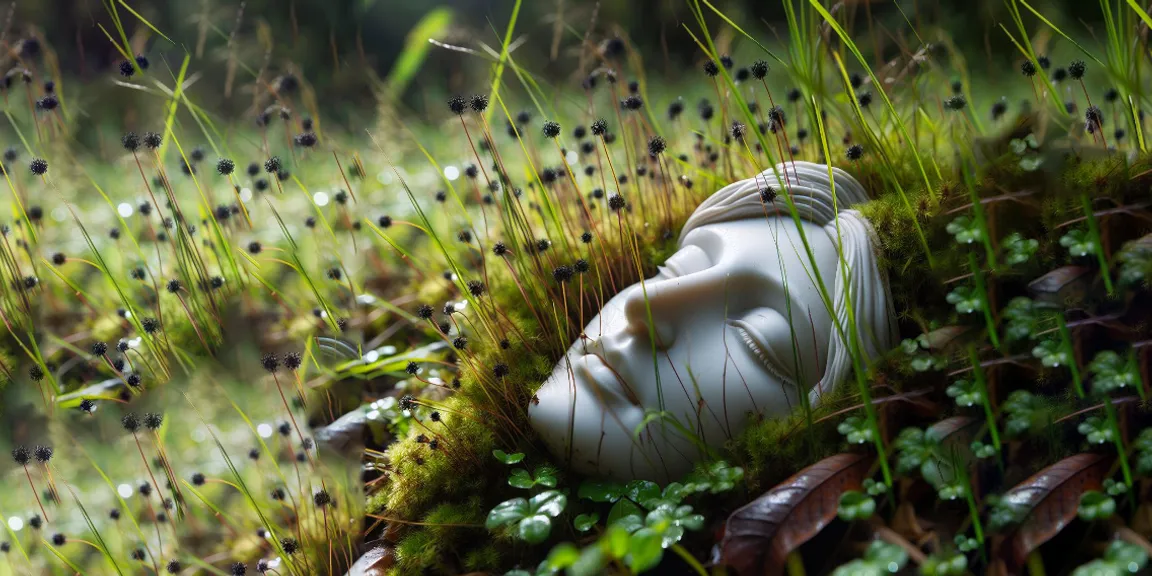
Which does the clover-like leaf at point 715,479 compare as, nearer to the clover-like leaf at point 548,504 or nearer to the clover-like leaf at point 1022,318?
the clover-like leaf at point 548,504

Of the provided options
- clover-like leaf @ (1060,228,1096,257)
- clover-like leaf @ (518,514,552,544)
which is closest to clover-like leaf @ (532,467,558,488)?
clover-like leaf @ (518,514,552,544)

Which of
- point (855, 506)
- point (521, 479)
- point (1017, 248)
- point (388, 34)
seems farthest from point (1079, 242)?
point (388, 34)

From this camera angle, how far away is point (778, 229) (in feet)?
7.61

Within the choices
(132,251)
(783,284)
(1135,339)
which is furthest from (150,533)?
(1135,339)

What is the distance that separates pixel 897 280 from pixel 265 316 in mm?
2406

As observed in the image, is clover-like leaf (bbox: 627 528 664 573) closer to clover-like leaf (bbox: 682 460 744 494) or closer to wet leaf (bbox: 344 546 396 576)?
clover-like leaf (bbox: 682 460 744 494)

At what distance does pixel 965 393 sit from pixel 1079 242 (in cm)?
43

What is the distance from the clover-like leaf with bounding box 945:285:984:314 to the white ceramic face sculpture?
0.18 metres

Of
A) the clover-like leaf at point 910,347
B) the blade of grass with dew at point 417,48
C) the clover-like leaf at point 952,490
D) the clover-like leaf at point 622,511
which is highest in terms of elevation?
the blade of grass with dew at point 417,48

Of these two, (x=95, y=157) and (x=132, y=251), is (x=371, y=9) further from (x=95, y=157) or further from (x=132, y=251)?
(x=132, y=251)

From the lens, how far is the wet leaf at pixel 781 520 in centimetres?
176

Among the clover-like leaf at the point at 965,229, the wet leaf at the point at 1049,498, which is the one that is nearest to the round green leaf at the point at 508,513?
the wet leaf at the point at 1049,498

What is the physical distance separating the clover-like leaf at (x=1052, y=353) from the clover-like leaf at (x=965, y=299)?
0.64 feet

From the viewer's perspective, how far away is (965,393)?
186 cm
